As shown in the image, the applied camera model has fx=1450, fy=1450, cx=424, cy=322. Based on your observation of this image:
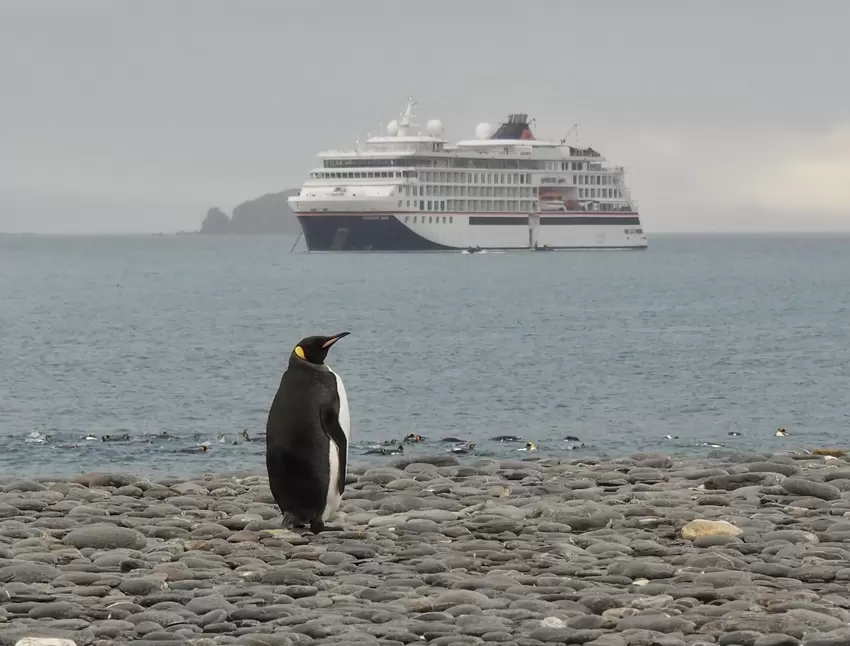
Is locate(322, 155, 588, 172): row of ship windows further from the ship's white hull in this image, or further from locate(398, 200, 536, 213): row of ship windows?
the ship's white hull

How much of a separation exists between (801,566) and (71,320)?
42.3 metres

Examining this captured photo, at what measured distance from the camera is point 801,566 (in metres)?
7.02

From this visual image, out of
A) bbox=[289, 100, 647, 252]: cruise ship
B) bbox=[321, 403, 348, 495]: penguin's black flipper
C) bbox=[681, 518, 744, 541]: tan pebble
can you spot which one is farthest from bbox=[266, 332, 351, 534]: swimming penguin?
bbox=[289, 100, 647, 252]: cruise ship

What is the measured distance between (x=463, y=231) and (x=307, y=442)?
99.3 meters

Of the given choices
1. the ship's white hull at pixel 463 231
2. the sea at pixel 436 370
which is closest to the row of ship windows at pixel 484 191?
the ship's white hull at pixel 463 231

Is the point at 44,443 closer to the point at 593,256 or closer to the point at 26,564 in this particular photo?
the point at 26,564

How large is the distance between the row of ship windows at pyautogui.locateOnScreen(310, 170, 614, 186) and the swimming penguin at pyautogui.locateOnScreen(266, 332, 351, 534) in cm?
9486

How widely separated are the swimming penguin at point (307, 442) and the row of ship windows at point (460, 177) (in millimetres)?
94861

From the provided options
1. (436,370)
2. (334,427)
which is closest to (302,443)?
(334,427)

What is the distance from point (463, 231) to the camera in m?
107

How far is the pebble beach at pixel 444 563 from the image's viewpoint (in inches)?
234

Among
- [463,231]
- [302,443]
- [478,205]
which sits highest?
[478,205]

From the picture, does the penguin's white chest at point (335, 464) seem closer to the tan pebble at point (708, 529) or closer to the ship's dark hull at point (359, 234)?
the tan pebble at point (708, 529)

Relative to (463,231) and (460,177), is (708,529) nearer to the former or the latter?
(463,231)
